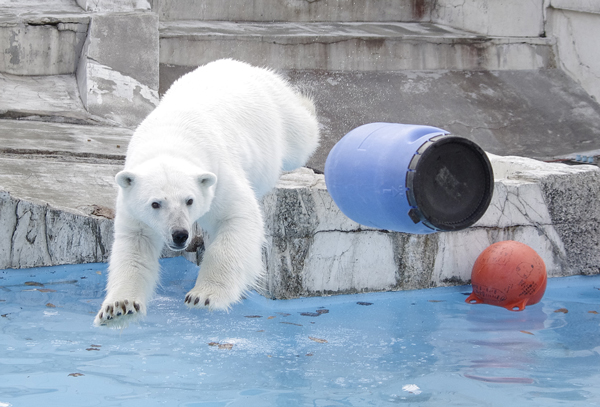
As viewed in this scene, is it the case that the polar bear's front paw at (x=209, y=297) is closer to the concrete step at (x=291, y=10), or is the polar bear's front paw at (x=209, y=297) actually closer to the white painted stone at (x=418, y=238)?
the white painted stone at (x=418, y=238)

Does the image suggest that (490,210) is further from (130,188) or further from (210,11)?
(210,11)

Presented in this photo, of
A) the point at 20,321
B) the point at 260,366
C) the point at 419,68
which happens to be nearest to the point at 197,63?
the point at 419,68

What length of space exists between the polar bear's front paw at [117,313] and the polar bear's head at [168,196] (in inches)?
12.5

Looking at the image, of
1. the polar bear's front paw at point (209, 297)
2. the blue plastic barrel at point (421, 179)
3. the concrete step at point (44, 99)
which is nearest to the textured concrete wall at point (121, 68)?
the concrete step at point (44, 99)

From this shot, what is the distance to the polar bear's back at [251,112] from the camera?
3.93 meters

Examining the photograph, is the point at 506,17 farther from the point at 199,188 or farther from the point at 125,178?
the point at 125,178

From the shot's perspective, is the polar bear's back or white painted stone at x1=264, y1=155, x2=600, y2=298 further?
white painted stone at x1=264, y1=155, x2=600, y2=298

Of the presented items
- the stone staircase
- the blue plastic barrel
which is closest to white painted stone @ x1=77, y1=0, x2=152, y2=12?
the stone staircase

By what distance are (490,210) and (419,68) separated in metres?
4.70

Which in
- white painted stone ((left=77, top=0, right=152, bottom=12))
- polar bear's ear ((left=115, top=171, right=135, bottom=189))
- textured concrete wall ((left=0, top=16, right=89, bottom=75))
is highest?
white painted stone ((left=77, top=0, right=152, bottom=12))

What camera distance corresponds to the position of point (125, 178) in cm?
329

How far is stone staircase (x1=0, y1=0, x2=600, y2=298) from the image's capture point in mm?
4875

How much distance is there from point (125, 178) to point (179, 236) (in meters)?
0.42

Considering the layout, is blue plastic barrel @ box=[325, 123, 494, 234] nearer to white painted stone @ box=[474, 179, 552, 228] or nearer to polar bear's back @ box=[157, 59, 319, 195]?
polar bear's back @ box=[157, 59, 319, 195]
